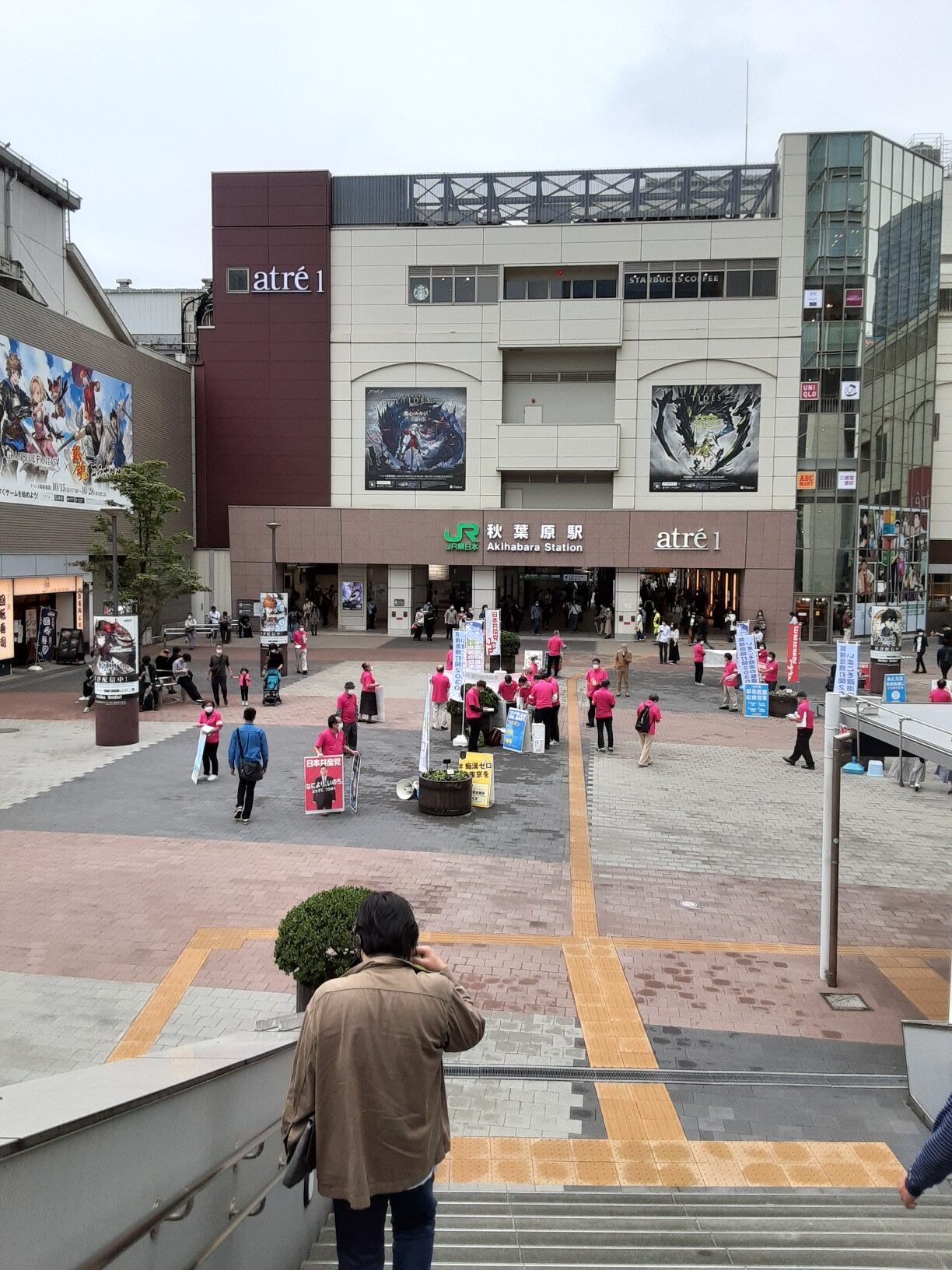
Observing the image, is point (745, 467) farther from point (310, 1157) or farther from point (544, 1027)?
point (310, 1157)

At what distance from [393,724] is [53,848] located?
964cm

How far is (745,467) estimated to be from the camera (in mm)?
39562

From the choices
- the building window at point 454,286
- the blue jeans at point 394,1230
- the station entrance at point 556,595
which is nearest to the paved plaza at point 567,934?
the blue jeans at point 394,1230

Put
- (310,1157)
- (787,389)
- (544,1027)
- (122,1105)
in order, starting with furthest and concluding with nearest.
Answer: (787,389)
(544,1027)
(310,1157)
(122,1105)

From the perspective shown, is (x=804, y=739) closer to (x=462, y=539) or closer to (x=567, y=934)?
(x=567, y=934)

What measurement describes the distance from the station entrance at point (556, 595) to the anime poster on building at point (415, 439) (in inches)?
208

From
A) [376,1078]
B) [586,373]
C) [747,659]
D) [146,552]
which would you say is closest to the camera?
[376,1078]

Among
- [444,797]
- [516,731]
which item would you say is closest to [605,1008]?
[444,797]

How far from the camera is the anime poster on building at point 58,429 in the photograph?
26391 millimetres

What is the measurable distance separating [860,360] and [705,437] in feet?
22.5

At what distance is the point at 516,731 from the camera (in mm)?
18062

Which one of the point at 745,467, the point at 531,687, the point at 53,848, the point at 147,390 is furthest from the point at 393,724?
the point at 745,467

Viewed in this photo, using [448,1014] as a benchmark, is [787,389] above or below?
above

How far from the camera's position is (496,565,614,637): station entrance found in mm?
41953
